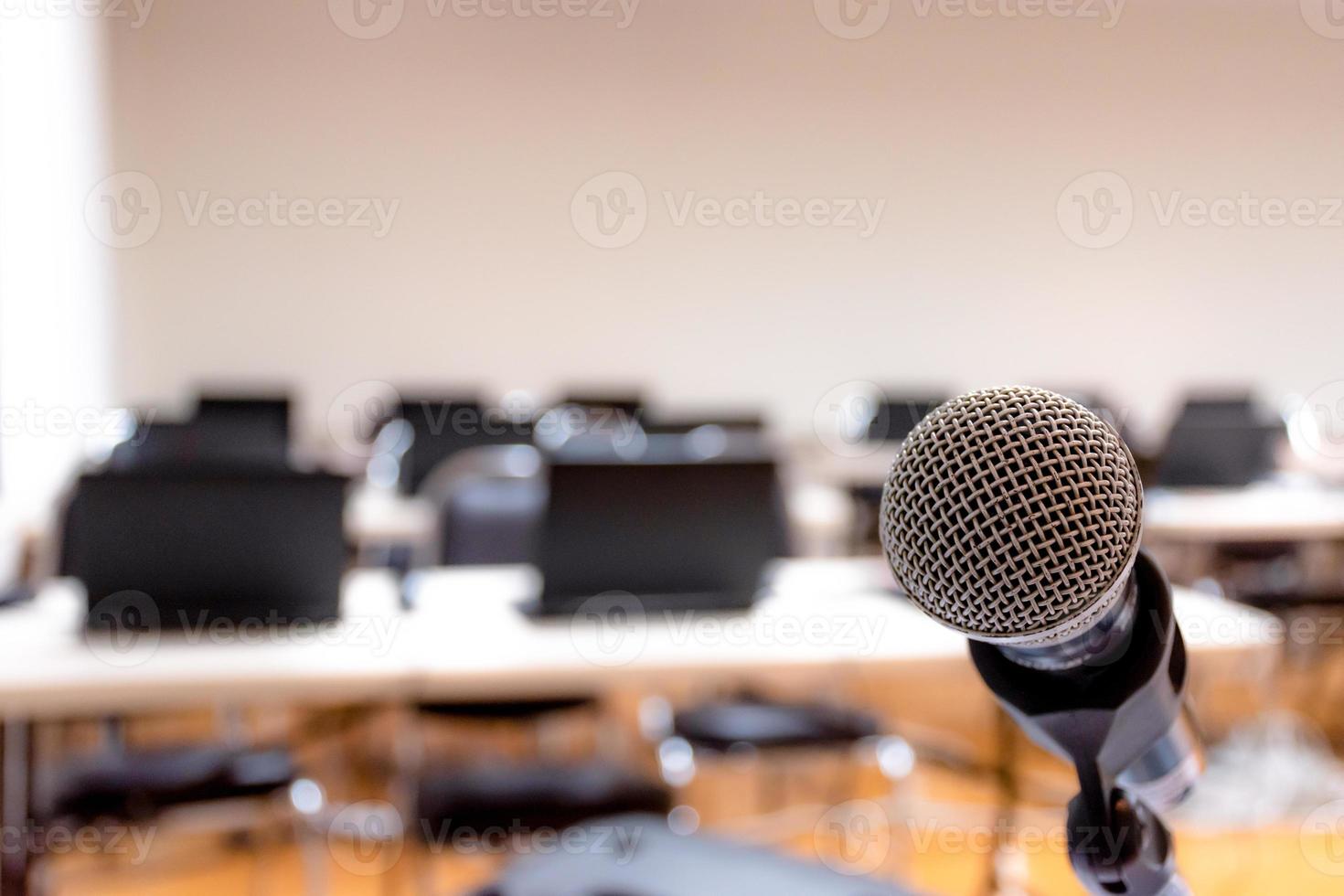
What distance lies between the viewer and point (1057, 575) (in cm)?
45

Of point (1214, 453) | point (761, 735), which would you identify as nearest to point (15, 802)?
point (761, 735)

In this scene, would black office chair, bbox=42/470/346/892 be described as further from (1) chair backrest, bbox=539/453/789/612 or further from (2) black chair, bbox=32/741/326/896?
(1) chair backrest, bbox=539/453/789/612

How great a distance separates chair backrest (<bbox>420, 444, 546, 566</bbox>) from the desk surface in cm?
58

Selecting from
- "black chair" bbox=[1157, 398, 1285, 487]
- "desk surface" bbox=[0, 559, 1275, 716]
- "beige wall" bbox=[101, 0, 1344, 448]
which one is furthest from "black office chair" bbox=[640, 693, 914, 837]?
"beige wall" bbox=[101, 0, 1344, 448]

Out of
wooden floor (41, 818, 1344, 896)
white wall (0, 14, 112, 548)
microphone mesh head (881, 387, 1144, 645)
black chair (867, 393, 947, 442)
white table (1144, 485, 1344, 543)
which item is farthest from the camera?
black chair (867, 393, 947, 442)

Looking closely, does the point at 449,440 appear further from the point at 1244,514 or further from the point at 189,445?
the point at 1244,514

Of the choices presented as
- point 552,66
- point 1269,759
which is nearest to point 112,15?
point 552,66

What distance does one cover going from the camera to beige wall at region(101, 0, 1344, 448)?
5453mm

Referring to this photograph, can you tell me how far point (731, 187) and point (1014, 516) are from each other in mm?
5712

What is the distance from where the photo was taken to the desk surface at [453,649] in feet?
5.59

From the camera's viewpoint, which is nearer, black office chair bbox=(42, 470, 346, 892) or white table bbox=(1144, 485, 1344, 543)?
black office chair bbox=(42, 470, 346, 892)

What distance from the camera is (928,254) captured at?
6.20 m

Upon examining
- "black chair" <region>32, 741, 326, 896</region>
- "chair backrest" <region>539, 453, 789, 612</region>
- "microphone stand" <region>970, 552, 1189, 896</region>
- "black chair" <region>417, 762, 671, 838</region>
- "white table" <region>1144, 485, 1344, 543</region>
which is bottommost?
"black chair" <region>32, 741, 326, 896</region>

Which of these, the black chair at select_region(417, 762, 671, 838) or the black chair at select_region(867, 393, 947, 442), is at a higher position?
the black chair at select_region(867, 393, 947, 442)
